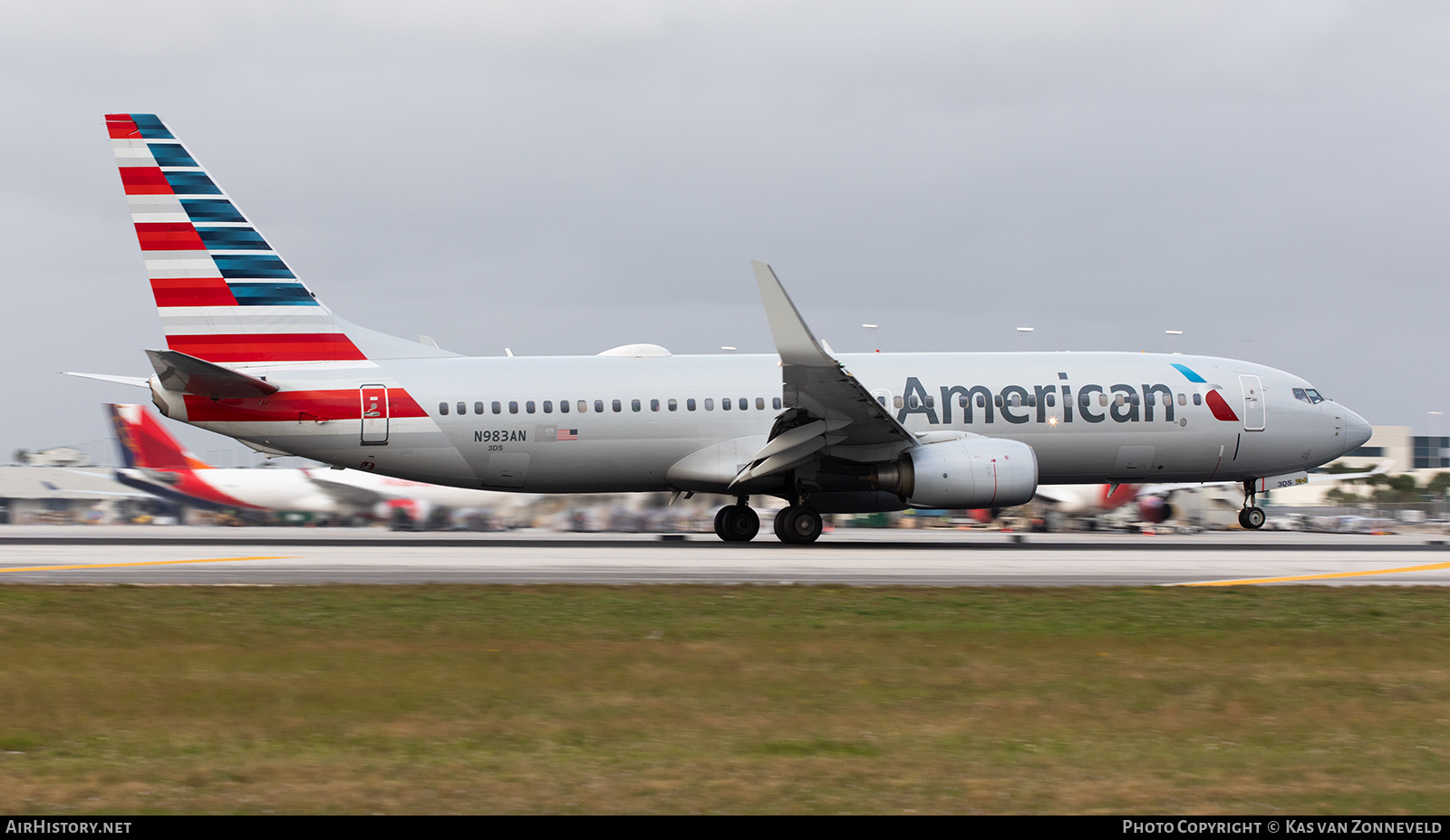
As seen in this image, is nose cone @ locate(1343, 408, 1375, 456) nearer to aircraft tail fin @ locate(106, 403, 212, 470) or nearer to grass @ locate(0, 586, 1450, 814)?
grass @ locate(0, 586, 1450, 814)

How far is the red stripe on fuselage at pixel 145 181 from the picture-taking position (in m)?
28.3

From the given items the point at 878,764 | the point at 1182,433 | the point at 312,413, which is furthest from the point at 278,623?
the point at 1182,433

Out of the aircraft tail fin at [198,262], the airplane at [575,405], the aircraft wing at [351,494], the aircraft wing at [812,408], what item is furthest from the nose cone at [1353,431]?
the aircraft wing at [351,494]

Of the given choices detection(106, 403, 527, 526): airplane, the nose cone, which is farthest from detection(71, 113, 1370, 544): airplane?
detection(106, 403, 527, 526): airplane

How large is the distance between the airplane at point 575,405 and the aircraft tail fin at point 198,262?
4 centimetres

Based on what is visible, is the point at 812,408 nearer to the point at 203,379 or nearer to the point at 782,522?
the point at 782,522

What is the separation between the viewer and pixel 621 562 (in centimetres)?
2291

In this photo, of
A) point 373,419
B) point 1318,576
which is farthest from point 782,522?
point 1318,576

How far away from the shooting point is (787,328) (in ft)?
84.5

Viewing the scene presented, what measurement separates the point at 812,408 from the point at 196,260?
44.4ft

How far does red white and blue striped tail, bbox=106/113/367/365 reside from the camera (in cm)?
2833

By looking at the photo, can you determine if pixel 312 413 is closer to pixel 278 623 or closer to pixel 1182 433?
pixel 278 623

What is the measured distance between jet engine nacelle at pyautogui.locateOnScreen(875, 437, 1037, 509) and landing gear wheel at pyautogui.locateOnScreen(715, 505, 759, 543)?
12.9 feet

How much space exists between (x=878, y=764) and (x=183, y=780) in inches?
151
